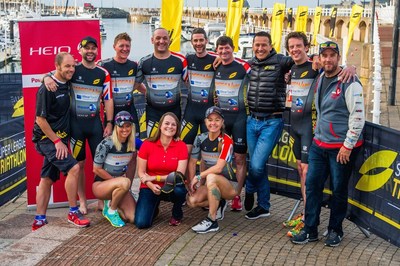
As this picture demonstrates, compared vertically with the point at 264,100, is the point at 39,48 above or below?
above

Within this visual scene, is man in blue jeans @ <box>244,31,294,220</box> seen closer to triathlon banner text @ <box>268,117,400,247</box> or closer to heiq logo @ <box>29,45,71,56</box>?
triathlon banner text @ <box>268,117,400,247</box>

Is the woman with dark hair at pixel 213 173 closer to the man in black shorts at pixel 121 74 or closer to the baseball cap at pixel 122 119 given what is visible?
the baseball cap at pixel 122 119

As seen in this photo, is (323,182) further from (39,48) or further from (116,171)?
(39,48)

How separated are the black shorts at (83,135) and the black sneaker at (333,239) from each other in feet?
9.80

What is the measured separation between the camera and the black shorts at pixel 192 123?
23.9 feet

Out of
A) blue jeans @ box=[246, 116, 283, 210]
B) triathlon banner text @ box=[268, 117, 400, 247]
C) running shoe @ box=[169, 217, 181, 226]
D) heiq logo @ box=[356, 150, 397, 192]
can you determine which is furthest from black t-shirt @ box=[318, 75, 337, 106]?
running shoe @ box=[169, 217, 181, 226]

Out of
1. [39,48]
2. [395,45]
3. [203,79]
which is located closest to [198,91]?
[203,79]

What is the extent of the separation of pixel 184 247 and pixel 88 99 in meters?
2.30

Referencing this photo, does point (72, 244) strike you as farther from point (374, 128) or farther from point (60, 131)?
point (374, 128)

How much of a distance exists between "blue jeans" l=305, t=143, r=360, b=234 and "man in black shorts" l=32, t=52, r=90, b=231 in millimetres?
2534

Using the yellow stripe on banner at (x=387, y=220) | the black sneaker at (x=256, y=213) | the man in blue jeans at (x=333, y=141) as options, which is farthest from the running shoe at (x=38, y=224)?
the yellow stripe on banner at (x=387, y=220)

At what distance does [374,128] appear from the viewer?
19.6 ft

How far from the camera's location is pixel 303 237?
6039mm

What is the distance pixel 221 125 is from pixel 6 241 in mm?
2932
